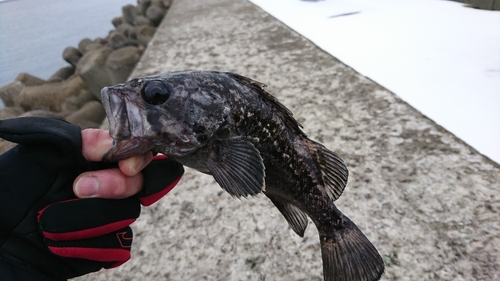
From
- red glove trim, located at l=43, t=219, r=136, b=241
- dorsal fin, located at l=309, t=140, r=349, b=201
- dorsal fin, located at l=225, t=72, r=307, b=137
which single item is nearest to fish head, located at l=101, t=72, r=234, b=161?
dorsal fin, located at l=225, t=72, r=307, b=137

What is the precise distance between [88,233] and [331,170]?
3.04 feet

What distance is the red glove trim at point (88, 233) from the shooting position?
1.15 metres

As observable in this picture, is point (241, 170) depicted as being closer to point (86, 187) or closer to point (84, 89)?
point (86, 187)

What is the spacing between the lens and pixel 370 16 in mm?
5023

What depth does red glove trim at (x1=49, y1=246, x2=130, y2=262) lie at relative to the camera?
3.83ft

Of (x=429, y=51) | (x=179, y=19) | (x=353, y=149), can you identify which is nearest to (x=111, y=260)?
(x=353, y=149)

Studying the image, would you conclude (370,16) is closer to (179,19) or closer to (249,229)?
(179,19)

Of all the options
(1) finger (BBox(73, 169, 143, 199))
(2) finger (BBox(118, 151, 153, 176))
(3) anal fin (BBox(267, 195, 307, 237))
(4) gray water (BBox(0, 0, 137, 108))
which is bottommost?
(4) gray water (BBox(0, 0, 137, 108))

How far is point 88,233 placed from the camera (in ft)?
3.96

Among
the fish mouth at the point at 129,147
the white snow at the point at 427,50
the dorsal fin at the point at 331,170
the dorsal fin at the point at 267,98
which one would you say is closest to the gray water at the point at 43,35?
the white snow at the point at 427,50

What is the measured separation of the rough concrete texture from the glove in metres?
0.70

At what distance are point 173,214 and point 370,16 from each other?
14.2 feet

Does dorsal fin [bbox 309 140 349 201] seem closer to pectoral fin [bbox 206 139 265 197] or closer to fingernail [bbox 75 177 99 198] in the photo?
pectoral fin [bbox 206 139 265 197]

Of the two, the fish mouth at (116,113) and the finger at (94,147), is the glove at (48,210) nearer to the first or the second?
the finger at (94,147)
